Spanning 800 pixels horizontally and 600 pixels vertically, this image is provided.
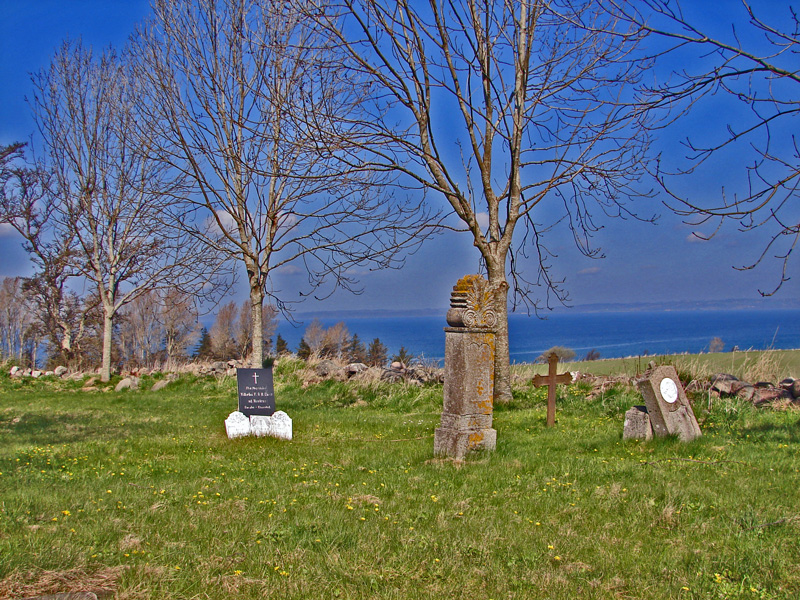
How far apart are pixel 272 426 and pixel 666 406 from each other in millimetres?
6539

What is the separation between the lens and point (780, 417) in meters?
9.57

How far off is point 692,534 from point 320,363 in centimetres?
1476

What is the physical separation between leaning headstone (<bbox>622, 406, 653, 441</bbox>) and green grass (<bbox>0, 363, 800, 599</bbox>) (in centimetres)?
25

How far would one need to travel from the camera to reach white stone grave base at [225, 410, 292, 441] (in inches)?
407

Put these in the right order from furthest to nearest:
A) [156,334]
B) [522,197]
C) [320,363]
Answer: [156,334] → [320,363] → [522,197]

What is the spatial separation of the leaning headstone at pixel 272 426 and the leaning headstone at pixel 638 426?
567 centimetres

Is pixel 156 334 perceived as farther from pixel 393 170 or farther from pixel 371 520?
pixel 371 520

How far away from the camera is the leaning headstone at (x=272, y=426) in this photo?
10352 millimetres

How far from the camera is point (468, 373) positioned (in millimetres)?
8180

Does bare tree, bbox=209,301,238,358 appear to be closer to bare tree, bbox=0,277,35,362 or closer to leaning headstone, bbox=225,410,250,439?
bare tree, bbox=0,277,35,362

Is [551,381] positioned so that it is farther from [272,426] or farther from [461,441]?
[272,426]

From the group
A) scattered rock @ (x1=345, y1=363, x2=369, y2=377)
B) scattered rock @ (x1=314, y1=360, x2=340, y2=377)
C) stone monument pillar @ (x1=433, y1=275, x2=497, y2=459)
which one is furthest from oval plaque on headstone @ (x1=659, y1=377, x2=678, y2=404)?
scattered rock @ (x1=314, y1=360, x2=340, y2=377)

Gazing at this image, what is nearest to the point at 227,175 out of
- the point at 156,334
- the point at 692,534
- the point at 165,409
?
the point at 165,409

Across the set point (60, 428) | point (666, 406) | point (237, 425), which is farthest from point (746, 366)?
point (60, 428)
